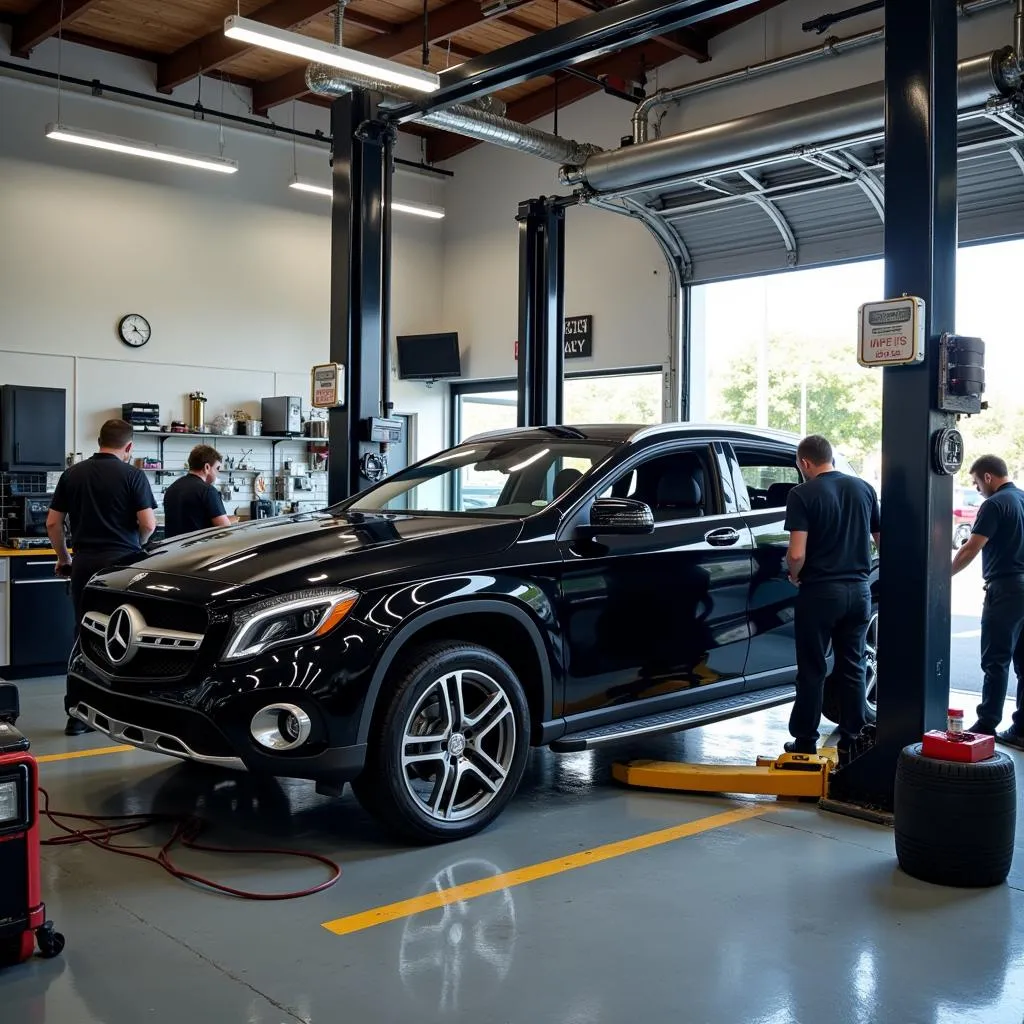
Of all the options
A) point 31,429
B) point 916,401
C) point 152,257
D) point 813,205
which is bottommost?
point 916,401

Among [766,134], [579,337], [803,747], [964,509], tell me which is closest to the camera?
[803,747]

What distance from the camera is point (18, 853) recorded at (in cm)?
304

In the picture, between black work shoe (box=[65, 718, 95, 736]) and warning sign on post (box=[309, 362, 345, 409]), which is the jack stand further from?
warning sign on post (box=[309, 362, 345, 409])

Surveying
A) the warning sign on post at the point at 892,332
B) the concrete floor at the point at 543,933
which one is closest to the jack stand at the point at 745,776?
the concrete floor at the point at 543,933

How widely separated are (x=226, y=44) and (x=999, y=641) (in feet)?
29.6

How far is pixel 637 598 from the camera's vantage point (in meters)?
4.84

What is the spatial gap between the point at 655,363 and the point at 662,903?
8.48 m

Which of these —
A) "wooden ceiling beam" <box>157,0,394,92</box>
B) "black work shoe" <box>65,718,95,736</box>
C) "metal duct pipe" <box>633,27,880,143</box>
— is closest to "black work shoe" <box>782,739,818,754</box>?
"black work shoe" <box>65,718,95,736</box>

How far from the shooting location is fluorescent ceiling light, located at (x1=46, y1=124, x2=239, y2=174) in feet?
32.2

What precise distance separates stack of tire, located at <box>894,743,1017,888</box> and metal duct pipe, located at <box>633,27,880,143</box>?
7.08 meters

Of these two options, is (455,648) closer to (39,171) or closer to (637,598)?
(637,598)

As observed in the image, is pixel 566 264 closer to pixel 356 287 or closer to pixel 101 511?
pixel 356 287

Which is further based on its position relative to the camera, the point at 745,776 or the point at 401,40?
the point at 401,40

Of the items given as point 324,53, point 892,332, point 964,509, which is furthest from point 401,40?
point 892,332
